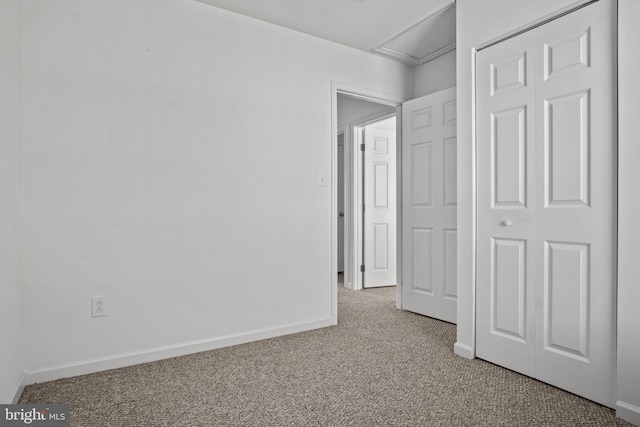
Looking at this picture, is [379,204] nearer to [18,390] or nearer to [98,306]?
[98,306]

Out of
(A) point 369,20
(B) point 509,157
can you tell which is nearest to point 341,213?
(A) point 369,20

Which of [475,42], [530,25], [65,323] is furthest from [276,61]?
[65,323]

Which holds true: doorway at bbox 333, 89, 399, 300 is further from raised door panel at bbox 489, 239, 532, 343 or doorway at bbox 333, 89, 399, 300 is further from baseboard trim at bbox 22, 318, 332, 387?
raised door panel at bbox 489, 239, 532, 343

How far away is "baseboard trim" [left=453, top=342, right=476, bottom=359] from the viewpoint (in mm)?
2375

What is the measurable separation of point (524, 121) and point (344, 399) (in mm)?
1801

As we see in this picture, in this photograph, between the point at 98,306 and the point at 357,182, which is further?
the point at 357,182

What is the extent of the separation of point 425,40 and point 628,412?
285 cm

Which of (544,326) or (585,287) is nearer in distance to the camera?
(585,287)

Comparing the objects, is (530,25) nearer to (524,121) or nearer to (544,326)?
(524,121)

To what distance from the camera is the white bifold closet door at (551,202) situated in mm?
1795

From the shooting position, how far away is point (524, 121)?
2121 millimetres

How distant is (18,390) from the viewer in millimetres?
1884

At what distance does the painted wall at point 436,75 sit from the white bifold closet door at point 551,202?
3.56 ft

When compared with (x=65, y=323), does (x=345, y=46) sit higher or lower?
higher
